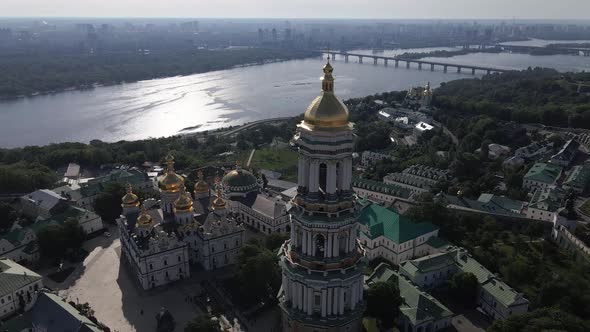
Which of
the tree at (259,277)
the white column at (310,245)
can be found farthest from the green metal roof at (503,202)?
the white column at (310,245)

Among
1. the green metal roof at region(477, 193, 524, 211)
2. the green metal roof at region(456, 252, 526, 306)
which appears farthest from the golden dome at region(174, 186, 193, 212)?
the green metal roof at region(477, 193, 524, 211)

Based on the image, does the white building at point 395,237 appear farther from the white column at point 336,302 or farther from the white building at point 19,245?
the white building at point 19,245

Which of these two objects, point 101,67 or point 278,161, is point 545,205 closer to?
point 278,161

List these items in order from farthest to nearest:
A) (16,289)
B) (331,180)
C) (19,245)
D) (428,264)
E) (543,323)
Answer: (19,245)
(428,264)
(16,289)
(543,323)
(331,180)

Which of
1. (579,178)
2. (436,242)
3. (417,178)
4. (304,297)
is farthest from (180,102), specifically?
(304,297)

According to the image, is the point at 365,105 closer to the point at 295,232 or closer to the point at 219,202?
the point at 219,202

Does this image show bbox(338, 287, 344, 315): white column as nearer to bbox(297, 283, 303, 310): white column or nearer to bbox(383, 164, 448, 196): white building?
bbox(297, 283, 303, 310): white column
